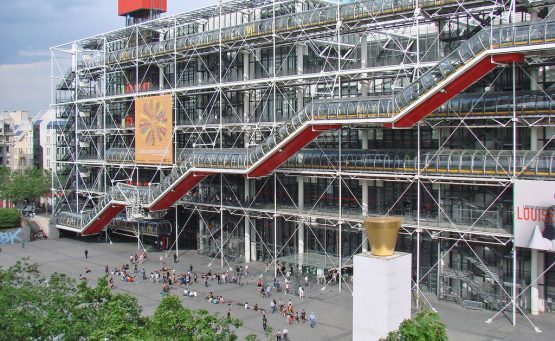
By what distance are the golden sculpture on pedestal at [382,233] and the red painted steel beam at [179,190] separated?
18.3m

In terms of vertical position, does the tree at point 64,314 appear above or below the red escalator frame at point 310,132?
below

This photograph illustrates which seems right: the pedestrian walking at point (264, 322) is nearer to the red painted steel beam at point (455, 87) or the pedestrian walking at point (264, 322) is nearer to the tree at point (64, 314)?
the tree at point (64, 314)

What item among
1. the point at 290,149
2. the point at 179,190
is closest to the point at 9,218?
the point at 179,190

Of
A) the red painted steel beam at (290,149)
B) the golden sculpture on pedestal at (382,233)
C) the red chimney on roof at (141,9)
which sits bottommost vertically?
the golden sculpture on pedestal at (382,233)

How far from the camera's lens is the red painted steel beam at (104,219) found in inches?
1761

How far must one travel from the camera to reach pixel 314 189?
3731 cm

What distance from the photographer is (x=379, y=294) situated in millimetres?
21281

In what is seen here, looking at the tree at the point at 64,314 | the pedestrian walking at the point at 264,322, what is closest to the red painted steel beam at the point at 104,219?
the pedestrian walking at the point at 264,322

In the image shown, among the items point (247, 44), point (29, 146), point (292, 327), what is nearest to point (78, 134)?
point (247, 44)

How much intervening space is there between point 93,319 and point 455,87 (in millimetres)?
17411

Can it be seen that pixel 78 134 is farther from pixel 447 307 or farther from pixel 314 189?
pixel 447 307

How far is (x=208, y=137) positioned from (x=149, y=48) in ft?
25.0

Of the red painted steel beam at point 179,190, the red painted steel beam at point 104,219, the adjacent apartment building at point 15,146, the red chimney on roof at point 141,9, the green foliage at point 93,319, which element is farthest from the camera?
the adjacent apartment building at point 15,146

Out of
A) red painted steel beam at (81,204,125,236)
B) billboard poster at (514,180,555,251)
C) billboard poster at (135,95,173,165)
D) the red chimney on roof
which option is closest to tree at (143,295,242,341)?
billboard poster at (514,180,555,251)
